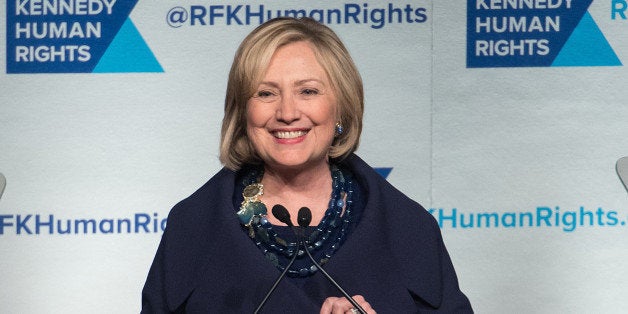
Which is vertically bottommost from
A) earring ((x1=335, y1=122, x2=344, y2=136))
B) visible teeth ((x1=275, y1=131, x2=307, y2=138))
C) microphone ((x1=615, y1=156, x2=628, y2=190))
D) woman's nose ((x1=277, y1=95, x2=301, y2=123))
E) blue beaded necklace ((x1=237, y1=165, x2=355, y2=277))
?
blue beaded necklace ((x1=237, y1=165, x2=355, y2=277))

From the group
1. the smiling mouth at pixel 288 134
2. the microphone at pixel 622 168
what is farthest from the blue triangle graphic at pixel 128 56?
the microphone at pixel 622 168

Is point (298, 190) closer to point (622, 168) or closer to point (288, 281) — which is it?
point (288, 281)

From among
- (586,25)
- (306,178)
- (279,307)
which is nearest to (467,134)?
(586,25)

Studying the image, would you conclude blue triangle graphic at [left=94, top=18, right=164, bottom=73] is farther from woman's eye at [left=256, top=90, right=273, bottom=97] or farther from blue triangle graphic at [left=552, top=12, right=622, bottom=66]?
blue triangle graphic at [left=552, top=12, right=622, bottom=66]

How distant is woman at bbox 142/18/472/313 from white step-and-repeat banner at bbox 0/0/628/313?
2.99ft

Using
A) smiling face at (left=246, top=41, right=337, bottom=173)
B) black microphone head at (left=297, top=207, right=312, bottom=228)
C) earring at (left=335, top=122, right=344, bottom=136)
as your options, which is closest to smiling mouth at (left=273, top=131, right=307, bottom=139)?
smiling face at (left=246, top=41, right=337, bottom=173)

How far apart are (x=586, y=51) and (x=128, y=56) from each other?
1373 millimetres

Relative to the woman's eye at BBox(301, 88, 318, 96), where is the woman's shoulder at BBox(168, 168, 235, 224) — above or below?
below

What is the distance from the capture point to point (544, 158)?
10.6 feet

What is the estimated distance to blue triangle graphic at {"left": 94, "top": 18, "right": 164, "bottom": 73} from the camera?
A: 10.8ft

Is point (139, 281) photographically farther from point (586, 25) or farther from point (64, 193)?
point (586, 25)

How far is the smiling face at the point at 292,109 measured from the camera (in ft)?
7.29

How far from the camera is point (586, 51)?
321 centimetres

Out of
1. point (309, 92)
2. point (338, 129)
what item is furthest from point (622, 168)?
point (309, 92)
